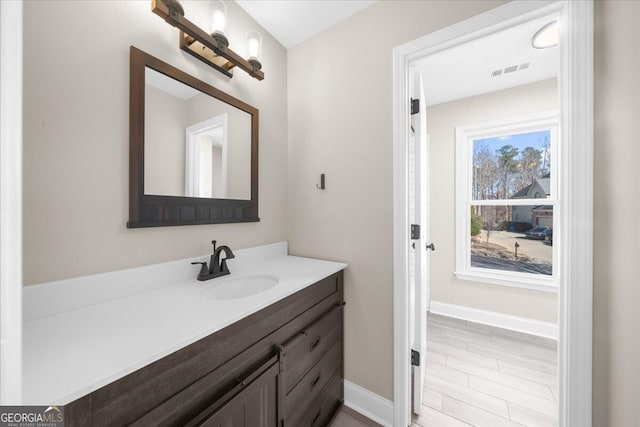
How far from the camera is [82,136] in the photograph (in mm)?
878

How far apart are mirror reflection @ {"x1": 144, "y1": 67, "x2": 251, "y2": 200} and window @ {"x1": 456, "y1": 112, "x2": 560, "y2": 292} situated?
2425mm

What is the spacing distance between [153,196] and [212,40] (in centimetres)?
83

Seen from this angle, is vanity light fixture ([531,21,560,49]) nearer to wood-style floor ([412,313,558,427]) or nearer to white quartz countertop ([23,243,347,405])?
white quartz countertop ([23,243,347,405])

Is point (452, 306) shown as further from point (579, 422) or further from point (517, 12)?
point (517, 12)

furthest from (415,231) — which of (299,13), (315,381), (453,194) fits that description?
(453,194)

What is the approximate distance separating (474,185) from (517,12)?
1946mm

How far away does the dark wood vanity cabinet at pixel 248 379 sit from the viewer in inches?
22.7

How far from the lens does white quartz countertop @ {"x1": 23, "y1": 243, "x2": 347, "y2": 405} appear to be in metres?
0.50

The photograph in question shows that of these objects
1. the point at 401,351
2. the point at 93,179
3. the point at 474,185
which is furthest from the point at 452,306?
the point at 93,179

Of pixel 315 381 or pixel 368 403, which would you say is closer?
pixel 315 381

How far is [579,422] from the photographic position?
95cm

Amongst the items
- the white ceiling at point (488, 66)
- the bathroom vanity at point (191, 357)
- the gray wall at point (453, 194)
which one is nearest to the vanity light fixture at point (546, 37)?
the white ceiling at point (488, 66)

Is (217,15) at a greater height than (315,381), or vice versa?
(217,15)

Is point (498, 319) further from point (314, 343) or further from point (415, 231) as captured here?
point (314, 343)
